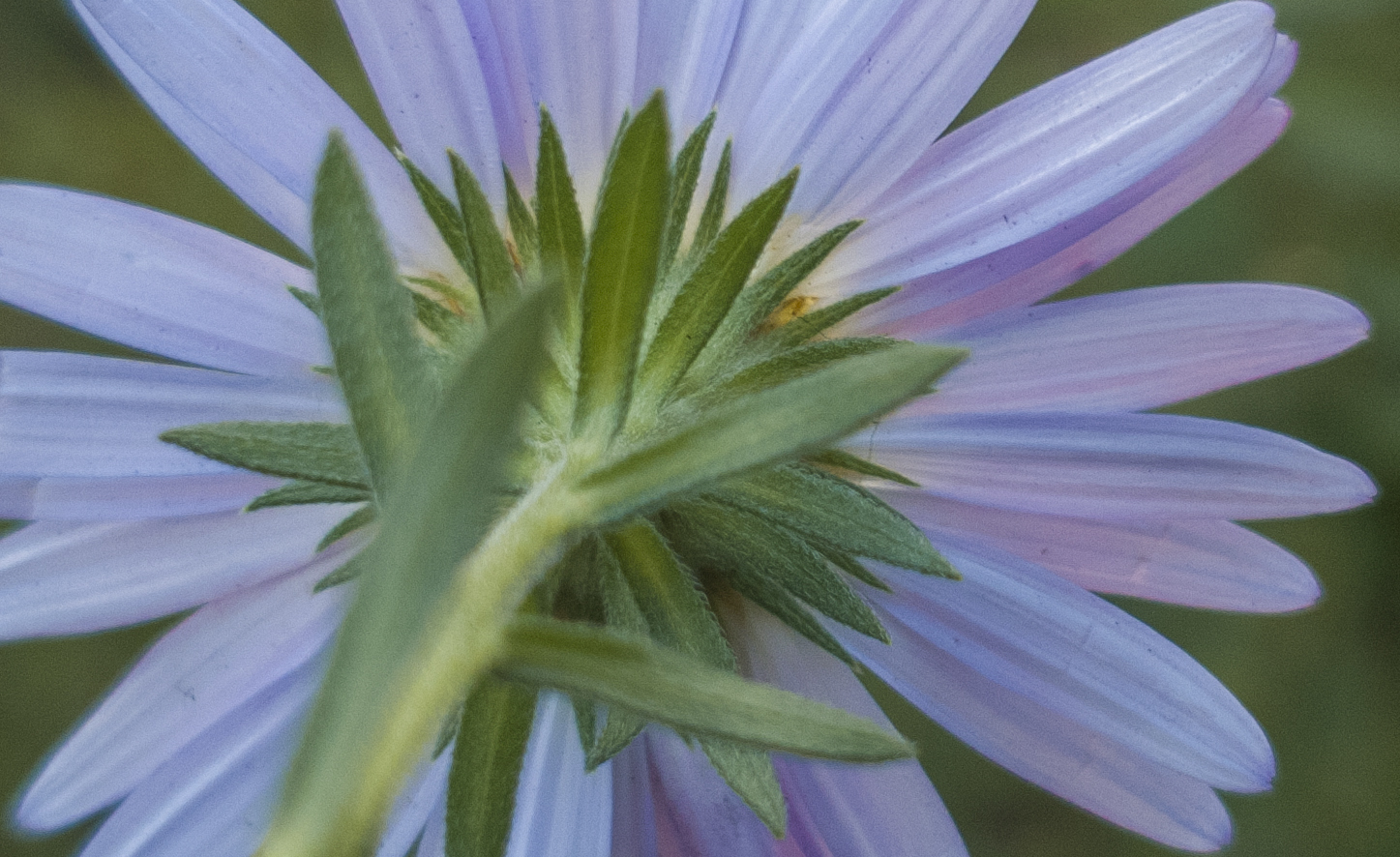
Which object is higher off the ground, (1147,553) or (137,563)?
(1147,553)

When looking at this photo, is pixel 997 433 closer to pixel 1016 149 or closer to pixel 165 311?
pixel 1016 149

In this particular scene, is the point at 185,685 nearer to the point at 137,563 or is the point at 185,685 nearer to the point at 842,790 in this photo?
the point at 137,563

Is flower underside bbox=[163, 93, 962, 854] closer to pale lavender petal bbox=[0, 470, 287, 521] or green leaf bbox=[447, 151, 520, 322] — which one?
green leaf bbox=[447, 151, 520, 322]

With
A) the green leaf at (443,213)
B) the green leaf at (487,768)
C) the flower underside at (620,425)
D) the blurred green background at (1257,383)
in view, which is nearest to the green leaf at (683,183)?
the flower underside at (620,425)

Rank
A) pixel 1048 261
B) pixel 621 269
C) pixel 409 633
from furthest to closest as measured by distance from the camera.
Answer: pixel 1048 261, pixel 621 269, pixel 409 633

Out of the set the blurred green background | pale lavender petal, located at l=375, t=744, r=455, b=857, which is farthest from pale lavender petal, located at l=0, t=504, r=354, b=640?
the blurred green background

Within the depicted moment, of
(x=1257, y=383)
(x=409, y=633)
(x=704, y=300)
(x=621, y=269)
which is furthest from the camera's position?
(x=1257, y=383)

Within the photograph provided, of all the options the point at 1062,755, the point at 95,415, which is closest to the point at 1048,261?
the point at 1062,755

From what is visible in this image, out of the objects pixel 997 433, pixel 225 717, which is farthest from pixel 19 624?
pixel 997 433
